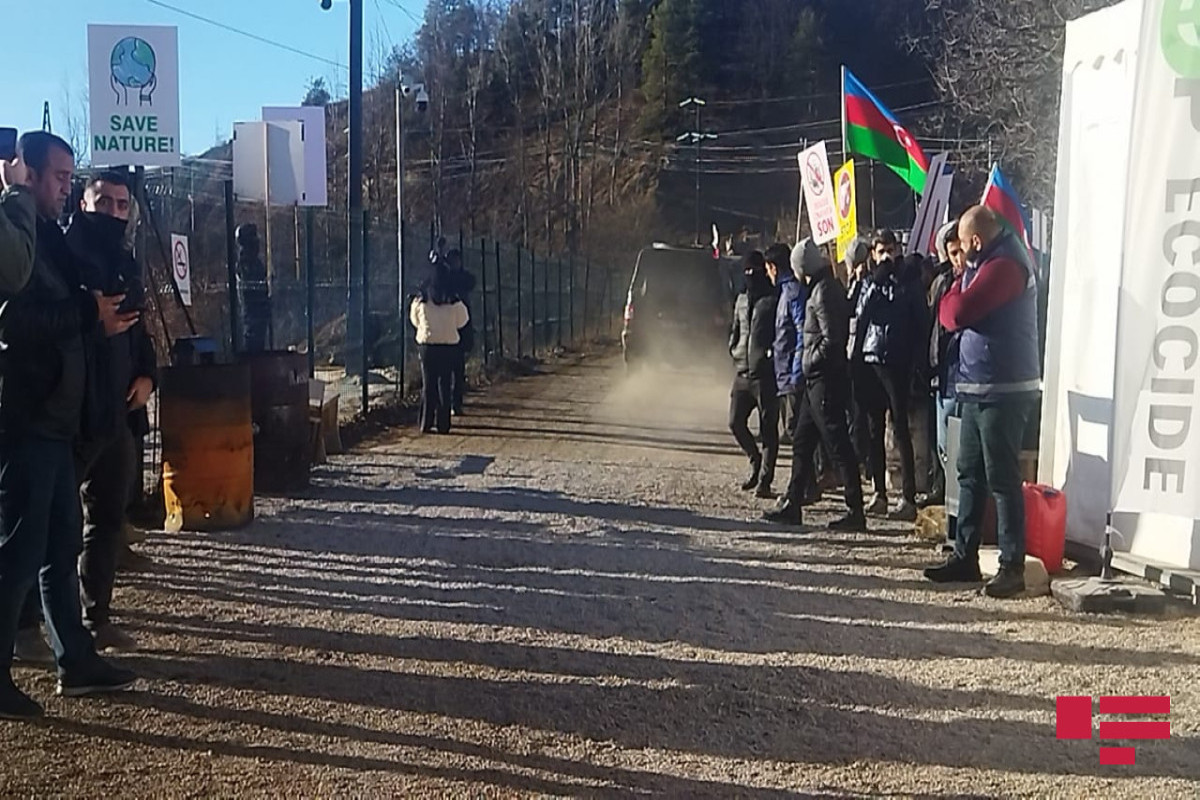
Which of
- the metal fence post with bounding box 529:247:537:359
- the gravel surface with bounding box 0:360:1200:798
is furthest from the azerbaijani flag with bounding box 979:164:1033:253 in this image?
the metal fence post with bounding box 529:247:537:359

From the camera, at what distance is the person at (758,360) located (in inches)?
390

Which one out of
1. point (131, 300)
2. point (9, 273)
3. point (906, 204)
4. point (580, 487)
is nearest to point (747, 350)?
point (580, 487)

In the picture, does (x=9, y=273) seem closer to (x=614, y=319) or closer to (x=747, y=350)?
(x=747, y=350)

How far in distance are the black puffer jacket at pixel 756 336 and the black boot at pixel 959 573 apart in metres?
2.93

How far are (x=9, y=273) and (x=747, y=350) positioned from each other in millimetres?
6592

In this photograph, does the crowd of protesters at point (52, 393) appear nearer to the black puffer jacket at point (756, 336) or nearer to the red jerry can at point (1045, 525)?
the red jerry can at point (1045, 525)

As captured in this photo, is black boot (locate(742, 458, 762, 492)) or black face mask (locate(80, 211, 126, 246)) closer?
black face mask (locate(80, 211, 126, 246))

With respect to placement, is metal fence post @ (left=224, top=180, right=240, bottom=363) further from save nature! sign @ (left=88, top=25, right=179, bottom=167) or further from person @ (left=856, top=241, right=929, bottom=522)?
person @ (left=856, top=241, right=929, bottom=522)

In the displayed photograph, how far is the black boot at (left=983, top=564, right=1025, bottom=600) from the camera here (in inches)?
268

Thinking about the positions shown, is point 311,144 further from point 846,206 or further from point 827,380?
point 827,380

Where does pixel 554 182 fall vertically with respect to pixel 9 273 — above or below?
above

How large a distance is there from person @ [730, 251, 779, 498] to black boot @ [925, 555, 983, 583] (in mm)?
2915

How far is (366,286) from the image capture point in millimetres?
14305

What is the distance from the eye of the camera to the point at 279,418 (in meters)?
9.66
